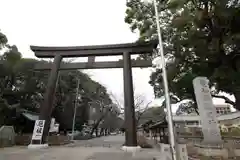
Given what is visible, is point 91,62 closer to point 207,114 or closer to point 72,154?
point 72,154

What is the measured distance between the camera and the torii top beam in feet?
46.3

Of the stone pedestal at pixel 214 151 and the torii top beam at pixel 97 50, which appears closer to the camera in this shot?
the stone pedestal at pixel 214 151

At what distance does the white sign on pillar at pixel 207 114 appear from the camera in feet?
31.2

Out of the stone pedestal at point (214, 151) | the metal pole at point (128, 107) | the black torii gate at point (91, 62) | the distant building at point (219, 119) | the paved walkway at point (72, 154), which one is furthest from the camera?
the distant building at point (219, 119)

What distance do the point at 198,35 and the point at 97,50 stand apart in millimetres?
7267

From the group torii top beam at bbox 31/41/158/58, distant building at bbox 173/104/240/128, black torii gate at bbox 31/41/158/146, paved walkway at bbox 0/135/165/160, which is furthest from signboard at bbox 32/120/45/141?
distant building at bbox 173/104/240/128

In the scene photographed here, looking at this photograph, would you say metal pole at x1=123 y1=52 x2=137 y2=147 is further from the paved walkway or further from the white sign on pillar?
the white sign on pillar

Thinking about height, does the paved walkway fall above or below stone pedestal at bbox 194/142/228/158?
below

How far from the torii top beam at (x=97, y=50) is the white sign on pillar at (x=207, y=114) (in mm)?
4688

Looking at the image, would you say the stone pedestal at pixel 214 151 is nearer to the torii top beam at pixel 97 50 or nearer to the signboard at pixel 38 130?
the torii top beam at pixel 97 50

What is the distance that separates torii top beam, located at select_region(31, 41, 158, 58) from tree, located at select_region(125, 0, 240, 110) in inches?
29.0

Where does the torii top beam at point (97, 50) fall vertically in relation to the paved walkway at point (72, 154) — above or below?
above

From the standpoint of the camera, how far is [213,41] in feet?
40.2

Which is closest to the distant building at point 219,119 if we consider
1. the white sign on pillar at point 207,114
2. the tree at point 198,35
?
the tree at point 198,35
